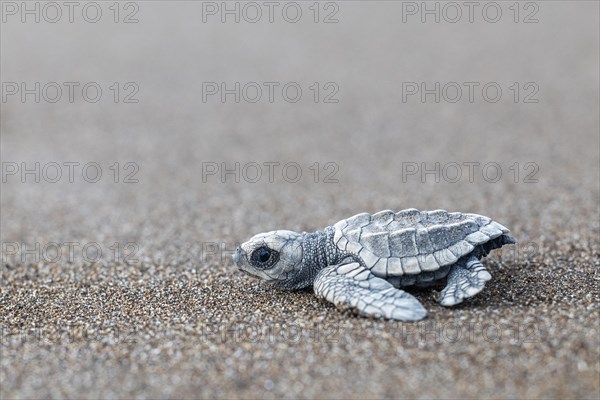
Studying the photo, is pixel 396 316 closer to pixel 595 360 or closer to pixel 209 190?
pixel 595 360

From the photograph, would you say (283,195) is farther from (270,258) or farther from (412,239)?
(412,239)

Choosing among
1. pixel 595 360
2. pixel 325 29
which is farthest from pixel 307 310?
pixel 325 29

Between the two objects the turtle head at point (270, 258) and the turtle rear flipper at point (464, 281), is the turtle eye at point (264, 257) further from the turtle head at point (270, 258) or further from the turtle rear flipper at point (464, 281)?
the turtle rear flipper at point (464, 281)

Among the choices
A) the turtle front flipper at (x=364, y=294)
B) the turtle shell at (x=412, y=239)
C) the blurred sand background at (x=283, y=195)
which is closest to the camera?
the blurred sand background at (x=283, y=195)

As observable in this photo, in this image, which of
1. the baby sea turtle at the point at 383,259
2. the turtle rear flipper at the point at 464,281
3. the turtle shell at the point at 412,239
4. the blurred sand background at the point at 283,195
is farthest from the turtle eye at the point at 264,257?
the turtle rear flipper at the point at 464,281

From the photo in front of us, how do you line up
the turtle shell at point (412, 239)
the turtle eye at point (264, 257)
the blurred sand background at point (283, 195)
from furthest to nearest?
the turtle eye at point (264, 257), the turtle shell at point (412, 239), the blurred sand background at point (283, 195)

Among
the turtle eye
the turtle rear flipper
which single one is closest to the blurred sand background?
the turtle rear flipper
